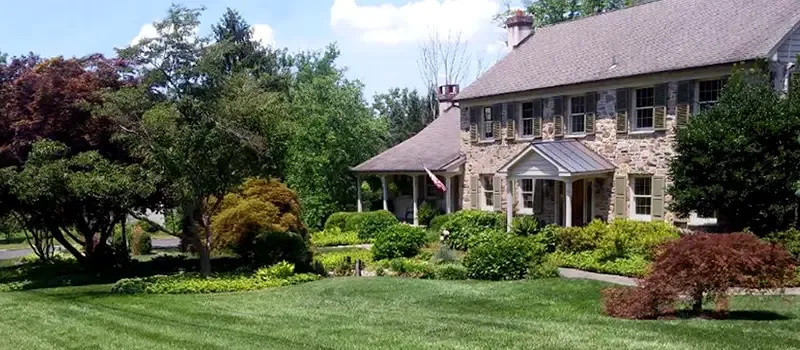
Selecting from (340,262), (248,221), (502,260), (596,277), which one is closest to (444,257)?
(340,262)

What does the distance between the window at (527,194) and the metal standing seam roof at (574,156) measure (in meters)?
2.61

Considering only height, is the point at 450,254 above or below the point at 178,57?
below

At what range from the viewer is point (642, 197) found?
21.8 m

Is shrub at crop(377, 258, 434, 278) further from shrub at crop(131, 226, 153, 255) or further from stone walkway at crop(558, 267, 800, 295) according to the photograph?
shrub at crop(131, 226, 153, 255)

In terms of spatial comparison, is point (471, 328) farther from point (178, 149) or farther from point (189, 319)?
point (178, 149)

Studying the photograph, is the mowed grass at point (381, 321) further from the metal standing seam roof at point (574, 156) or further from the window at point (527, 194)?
the window at point (527, 194)

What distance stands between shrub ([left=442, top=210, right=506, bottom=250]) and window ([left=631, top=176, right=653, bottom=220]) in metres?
4.37

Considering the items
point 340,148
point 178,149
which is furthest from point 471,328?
point 340,148

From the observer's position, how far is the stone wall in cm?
2077

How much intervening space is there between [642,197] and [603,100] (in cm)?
316

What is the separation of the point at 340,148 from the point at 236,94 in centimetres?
2038

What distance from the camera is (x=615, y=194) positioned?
73.8 ft

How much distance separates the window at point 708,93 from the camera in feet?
63.7

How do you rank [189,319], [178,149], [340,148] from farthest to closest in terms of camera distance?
[340,148]
[178,149]
[189,319]
